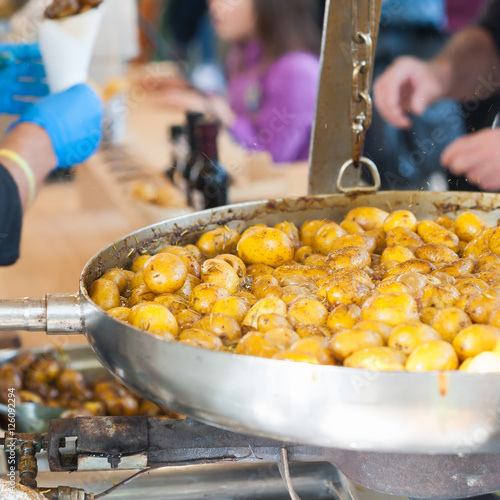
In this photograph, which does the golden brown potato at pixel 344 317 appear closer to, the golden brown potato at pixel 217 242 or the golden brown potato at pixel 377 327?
the golden brown potato at pixel 377 327

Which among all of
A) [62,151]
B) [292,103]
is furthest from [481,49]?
[62,151]

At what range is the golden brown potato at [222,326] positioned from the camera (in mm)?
912

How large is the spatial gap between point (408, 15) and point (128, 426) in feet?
9.15

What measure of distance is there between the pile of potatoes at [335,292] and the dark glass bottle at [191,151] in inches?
61.5

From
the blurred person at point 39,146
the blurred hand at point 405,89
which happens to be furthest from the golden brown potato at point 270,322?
the blurred hand at point 405,89

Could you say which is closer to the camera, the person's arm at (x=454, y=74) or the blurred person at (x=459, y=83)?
the blurred person at (x=459, y=83)

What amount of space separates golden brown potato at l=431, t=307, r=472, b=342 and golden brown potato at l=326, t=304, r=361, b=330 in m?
0.11

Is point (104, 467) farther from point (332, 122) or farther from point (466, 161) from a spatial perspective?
point (466, 161)

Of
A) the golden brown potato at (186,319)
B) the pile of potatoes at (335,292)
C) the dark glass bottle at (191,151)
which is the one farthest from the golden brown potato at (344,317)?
the dark glass bottle at (191,151)

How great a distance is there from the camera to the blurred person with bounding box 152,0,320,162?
134 inches

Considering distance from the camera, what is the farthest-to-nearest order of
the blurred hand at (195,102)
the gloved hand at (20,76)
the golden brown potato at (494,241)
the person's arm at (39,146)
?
1. the blurred hand at (195,102)
2. the gloved hand at (20,76)
3. the person's arm at (39,146)
4. the golden brown potato at (494,241)

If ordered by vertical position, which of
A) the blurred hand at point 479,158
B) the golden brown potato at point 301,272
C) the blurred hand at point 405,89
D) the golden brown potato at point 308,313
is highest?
the blurred hand at point 405,89

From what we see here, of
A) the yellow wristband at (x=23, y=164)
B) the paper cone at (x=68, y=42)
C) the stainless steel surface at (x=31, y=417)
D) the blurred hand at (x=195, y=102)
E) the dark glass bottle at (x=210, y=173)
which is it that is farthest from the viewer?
the blurred hand at (x=195, y=102)

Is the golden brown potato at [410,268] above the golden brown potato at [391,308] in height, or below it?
below
